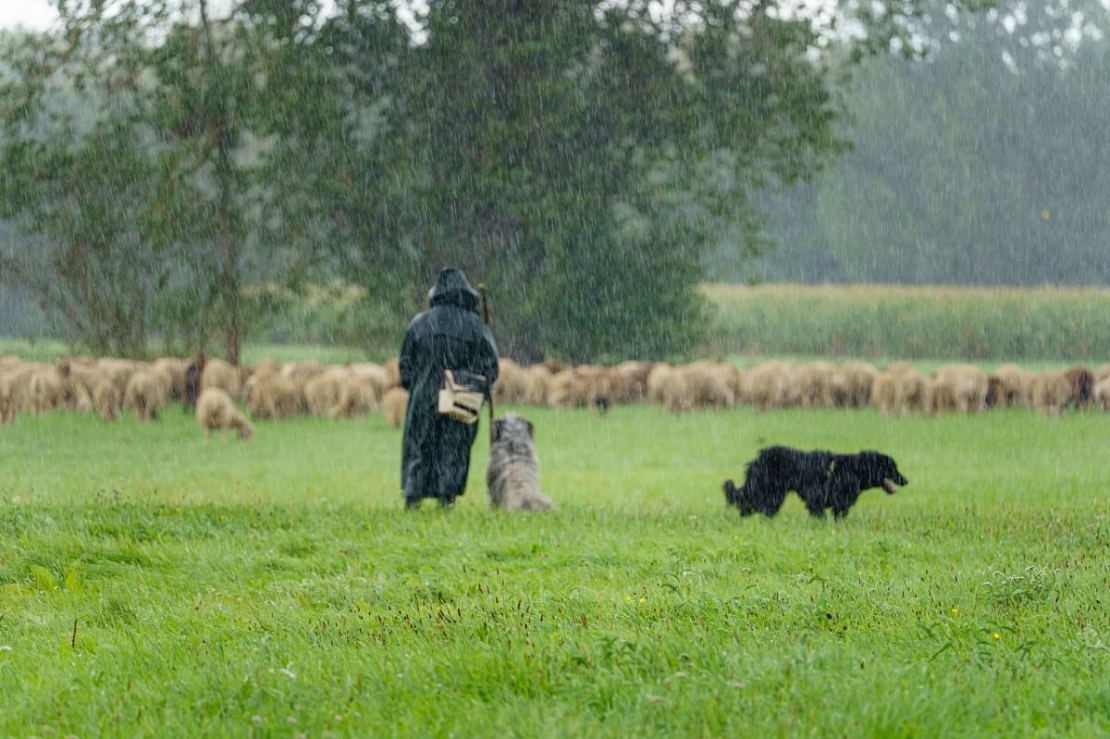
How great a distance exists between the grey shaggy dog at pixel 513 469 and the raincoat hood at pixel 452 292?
104 centimetres

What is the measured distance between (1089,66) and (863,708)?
59.1 m

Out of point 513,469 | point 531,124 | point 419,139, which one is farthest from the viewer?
point 419,139

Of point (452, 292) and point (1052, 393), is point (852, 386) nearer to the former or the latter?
point (1052, 393)

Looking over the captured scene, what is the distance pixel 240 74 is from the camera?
2833cm

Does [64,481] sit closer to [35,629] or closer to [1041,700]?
[35,629]

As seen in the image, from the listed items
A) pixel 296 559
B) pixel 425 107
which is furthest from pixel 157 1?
pixel 296 559

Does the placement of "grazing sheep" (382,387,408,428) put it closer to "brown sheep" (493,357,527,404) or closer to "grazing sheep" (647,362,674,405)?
"brown sheep" (493,357,527,404)

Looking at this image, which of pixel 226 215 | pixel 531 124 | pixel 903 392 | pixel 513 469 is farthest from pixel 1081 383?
pixel 226 215

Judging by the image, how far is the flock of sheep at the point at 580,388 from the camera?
23.9 metres

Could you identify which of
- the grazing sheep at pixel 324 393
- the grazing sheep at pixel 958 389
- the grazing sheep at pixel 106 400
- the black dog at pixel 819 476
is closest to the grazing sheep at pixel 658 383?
the grazing sheep at pixel 958 389

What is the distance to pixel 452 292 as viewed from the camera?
11.7 m

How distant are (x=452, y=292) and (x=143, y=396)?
1323 cm

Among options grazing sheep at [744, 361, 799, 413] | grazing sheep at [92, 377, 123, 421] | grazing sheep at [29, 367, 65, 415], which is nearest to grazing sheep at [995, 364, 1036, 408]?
grazing sheep at [744, 361, 799, 413]

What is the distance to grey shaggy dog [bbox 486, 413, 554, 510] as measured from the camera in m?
11.3
